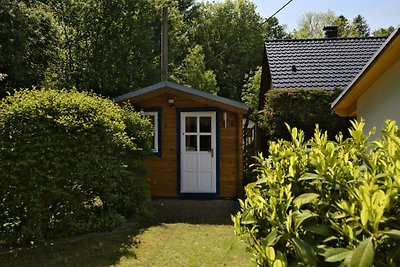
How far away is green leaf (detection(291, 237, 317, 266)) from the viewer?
1451 millimetres

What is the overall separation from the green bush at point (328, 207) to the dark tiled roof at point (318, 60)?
10562 millimetres

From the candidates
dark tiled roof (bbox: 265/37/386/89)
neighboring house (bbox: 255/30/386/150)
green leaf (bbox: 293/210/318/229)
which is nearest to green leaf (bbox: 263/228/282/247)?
green leaf (bbox: 293/210/318/229)

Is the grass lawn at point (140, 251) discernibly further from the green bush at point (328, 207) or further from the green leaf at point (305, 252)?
the green leaf at point (305, 252)

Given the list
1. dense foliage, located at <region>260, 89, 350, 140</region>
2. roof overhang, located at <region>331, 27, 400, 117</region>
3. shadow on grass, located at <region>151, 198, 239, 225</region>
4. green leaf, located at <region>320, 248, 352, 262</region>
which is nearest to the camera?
green leaf, located at <region>320, 248, 352, 262</region>

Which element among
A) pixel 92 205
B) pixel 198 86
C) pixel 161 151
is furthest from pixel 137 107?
pixel 198 86

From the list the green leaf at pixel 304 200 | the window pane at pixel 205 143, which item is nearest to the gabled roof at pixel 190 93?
the window pane at pixel 205 143

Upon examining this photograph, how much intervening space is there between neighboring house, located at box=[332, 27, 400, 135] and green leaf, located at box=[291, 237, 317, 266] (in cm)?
312

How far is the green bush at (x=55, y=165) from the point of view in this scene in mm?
5535

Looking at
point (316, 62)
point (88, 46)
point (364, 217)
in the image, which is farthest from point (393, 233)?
point (88, 46)

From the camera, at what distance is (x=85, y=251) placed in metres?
5.43

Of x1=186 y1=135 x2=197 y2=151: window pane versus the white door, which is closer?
the white door

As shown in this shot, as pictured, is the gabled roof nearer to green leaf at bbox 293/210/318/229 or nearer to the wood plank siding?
the wood plank siding

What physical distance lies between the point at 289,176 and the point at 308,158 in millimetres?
133

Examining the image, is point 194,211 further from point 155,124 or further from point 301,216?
point 301,216
